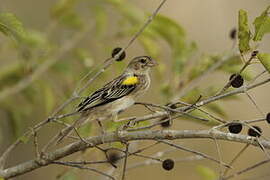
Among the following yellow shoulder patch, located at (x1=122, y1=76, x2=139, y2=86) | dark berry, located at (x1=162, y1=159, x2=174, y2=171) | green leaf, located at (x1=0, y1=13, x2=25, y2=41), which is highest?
yellow shoulder patch, located at (x1=122, y1=76, x2=139, y2=86)

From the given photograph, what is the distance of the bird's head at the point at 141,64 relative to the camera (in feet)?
12.3

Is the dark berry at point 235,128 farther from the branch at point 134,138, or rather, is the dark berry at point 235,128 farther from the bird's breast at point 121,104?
the bird's breast at point 121,104

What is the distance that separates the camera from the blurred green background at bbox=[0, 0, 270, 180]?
367cm

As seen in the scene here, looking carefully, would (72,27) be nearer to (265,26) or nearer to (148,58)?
(148,58)

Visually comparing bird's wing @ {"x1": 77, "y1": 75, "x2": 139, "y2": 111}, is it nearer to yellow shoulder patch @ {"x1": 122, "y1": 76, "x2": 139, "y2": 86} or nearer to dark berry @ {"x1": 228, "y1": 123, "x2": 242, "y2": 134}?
yellow shoulder patch @ {"x1": 122, "y1": 76, "x2": 139, "y2": 86}

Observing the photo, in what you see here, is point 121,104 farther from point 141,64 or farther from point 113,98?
point 141,64

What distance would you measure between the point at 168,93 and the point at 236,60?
0.43m

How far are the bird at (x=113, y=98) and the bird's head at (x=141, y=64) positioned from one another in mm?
104

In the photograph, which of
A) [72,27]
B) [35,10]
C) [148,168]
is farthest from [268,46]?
[72,27]

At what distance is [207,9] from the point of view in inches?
284

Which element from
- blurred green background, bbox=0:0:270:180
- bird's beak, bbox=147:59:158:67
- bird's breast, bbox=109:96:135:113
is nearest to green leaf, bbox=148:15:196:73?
blurred green background, bbox=0:0:270:180

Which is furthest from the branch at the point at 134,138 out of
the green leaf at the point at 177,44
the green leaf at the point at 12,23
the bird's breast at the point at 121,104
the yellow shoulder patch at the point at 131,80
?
the green leaf at the point at 177,44

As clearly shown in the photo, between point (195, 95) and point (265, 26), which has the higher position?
point (195, 95)

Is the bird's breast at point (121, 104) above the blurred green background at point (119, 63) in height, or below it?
below
